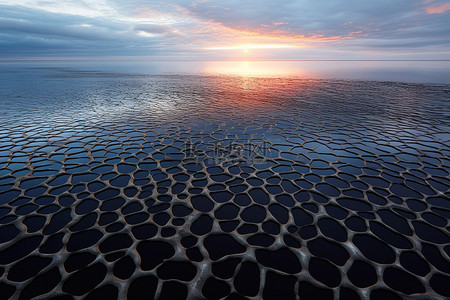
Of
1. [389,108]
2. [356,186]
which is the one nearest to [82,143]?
[356,186]

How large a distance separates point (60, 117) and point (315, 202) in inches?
656

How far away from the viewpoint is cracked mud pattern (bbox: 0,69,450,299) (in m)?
4.13

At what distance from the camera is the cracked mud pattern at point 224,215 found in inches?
163

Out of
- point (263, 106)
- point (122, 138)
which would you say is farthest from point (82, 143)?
point (263, 106)

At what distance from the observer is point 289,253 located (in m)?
4.73

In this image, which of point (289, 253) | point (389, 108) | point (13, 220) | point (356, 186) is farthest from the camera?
point (389, 108)

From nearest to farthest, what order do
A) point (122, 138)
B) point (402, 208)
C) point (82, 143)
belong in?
point (402, 208)
point (82, 143)
point (122, 138)

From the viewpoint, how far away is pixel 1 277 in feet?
13.5

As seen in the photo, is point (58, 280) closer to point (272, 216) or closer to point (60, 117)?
point (272, 216)

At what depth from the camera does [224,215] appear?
232 inches

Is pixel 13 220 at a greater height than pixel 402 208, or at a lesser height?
lesser

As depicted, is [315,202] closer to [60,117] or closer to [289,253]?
[289,253]

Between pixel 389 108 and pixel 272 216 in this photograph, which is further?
pixel 389 108

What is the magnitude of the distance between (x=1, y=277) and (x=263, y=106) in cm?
1852
